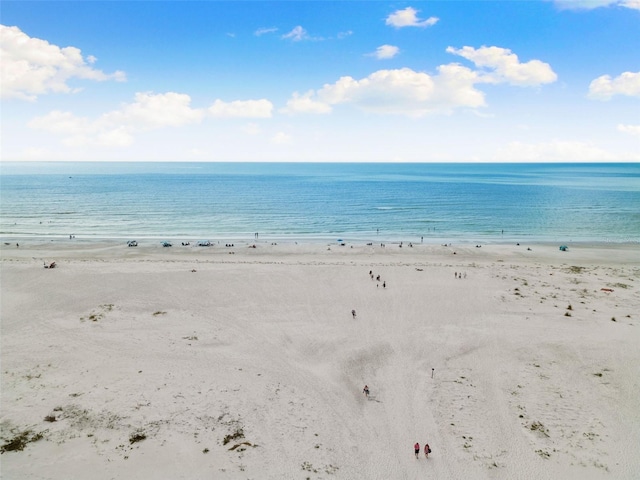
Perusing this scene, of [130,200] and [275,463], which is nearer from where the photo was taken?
[275,463]

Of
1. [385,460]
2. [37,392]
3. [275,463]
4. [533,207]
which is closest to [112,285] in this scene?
[37,392]

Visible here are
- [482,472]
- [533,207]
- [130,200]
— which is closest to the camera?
[482,472]

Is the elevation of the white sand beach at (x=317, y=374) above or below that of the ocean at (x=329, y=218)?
below

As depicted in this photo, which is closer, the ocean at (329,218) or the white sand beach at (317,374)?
the white sand beach at (317,374)

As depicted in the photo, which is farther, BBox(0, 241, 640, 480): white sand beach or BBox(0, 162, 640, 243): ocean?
BBox(0, 162, 640, 243): ocean

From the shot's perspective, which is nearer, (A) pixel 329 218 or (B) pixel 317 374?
(B) pixel 317 374

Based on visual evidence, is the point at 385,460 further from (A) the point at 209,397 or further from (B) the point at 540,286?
(B) the point at 540,286

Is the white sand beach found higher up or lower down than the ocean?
lower down

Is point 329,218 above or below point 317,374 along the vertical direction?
above
